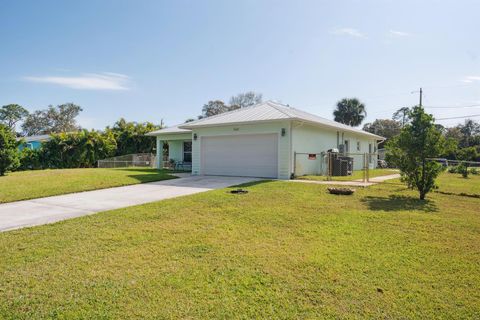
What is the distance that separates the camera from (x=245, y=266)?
3602 millimetres

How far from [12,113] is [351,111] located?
6911 cm

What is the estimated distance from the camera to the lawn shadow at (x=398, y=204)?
23.3 feet

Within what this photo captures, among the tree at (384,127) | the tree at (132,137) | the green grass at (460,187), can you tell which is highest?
the tree at (384,127)

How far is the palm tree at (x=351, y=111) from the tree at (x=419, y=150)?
30.1 m

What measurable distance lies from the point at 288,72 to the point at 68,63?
13405 millimetres

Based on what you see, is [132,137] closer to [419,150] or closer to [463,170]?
[419,150]

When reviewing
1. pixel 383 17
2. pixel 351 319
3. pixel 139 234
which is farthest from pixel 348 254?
pixel 383 17

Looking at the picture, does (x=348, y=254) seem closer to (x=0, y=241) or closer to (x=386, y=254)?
(x=386, y=254)

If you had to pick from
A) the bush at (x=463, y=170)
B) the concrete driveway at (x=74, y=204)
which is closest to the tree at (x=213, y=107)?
the bush at (x=463, y=170)

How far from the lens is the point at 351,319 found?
8.24 ft

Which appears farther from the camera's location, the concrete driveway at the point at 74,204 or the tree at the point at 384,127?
the tree at the point at 384,127

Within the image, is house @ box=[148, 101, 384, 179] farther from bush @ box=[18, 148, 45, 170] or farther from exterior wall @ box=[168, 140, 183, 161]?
bush @ box=[18, 148, 45, 170]

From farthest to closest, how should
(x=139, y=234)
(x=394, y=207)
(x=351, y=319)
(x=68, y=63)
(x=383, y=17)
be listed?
1. (x=68, y=63)
2. (x=383, y=17)
3. (x=394, y=207)
4. (x=139, y=234)
5. (x=351, y=319)

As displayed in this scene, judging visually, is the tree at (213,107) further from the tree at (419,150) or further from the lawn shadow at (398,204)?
the lawn shadow at (398,204)
